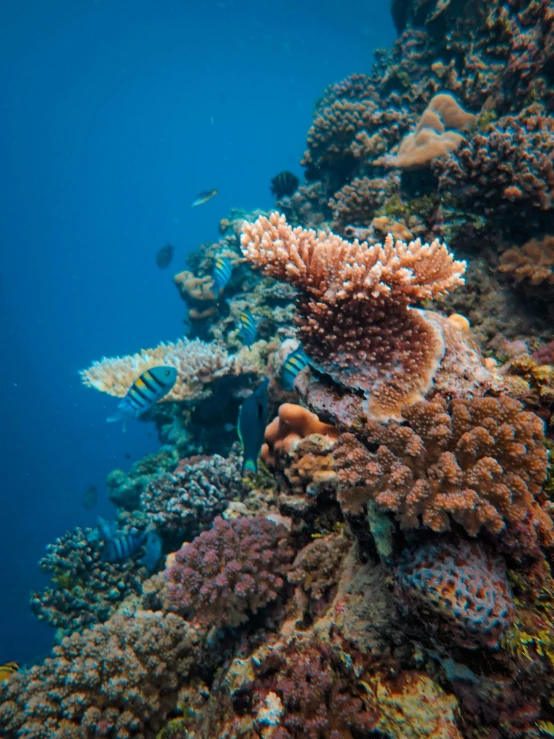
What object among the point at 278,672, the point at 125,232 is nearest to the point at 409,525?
the point at 278,672

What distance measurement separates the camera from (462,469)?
6.43 feet

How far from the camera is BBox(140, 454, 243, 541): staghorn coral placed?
532 centimetres

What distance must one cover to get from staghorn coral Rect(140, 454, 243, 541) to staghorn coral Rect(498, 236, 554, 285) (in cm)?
428

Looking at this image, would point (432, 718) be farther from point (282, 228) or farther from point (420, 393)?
point (282, 228)

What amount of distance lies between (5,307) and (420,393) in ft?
260

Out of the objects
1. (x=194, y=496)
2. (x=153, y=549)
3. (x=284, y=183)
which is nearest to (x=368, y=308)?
(x=194, y=496)

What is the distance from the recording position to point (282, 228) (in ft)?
9.36

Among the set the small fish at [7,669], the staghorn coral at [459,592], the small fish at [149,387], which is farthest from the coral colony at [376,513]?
the small fish at [149,387]

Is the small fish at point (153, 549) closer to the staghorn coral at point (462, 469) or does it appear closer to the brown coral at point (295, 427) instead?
the brown coral at point (295, 427)

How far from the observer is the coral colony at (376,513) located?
1788 millimetres

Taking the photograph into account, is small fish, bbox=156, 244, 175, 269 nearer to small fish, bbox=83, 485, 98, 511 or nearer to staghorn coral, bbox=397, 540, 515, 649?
small fish, bbox=83, 485, 98, 511

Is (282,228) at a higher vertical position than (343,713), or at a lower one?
higher

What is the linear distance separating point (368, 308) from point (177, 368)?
15.2 ft

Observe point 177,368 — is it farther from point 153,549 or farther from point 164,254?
point 164,254
